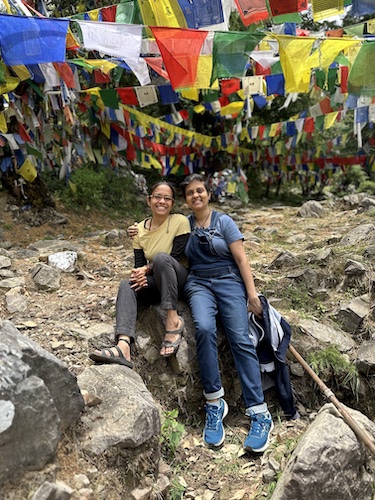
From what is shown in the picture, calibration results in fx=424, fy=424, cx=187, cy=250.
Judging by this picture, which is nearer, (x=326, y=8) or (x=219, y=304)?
(x=219, y=304)

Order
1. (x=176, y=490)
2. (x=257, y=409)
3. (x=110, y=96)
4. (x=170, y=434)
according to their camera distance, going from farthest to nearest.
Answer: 1. (x=110, y=96)
2. (x=257, y=409)
3. (x=170, y=434)
4. (x=176, y=490)

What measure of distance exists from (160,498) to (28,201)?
273 inches

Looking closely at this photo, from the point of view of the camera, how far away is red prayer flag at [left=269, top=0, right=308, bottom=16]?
4058mm

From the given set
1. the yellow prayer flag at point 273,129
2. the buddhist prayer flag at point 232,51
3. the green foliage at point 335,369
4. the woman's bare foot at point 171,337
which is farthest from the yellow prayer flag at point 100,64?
the yellow prayer flag at point 273,129

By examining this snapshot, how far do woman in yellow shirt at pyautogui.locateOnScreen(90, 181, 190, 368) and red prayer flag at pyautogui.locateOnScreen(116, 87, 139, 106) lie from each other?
13.5 feet

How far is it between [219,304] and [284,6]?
2.99 meters

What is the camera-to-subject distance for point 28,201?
814cm

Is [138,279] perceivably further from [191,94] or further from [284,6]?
[191,94]

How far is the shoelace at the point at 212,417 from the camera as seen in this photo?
2824mm

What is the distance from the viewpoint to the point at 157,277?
3.04 m

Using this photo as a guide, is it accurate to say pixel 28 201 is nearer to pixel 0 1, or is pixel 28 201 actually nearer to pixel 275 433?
pixel 0 1

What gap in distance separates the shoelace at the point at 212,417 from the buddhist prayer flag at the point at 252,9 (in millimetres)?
3651

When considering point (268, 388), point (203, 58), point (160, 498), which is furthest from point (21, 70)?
Result: point (160, 498)

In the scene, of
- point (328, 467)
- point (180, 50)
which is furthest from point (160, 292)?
point (180, 50)
